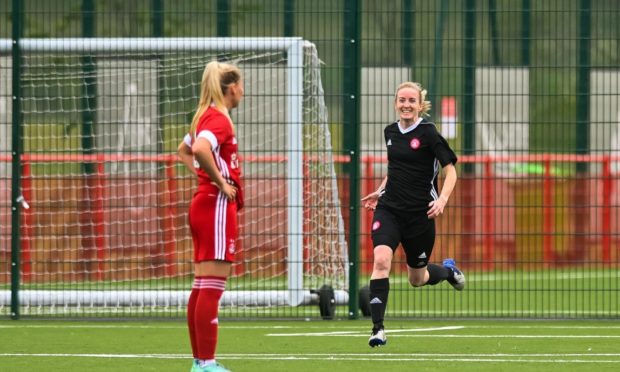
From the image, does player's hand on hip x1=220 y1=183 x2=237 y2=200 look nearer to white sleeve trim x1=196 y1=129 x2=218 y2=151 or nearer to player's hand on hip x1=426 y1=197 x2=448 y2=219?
white sleeve trim x1=196 y1=129 x2=218 y2=151

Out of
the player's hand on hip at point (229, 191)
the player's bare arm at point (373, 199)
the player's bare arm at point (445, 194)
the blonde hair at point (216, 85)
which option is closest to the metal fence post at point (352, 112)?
the player's bare arm at point (373, 199)

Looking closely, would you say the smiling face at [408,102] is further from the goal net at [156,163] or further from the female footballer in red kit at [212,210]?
the goal net at [156,163]

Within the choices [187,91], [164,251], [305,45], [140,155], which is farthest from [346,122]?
[164,251]

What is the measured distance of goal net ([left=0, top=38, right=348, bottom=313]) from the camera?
48.8 ft

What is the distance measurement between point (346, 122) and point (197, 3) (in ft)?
12.4

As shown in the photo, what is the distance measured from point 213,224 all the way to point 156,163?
7962 mm

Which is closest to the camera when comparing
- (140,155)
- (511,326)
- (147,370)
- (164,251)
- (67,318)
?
(147,370)

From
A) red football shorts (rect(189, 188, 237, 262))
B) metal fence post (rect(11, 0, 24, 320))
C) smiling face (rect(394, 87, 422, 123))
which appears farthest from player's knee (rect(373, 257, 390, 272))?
metal fence post (rect(11, 0, 24, 320))

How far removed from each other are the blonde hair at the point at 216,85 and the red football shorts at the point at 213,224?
455 mm

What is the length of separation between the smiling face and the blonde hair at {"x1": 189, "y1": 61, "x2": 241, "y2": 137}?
8.19 feet

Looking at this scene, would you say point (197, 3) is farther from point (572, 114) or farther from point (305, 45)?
point (572, 114)

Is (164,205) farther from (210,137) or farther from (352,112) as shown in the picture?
(210,137)

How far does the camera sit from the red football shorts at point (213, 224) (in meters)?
9.04

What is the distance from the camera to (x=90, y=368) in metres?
10.5
